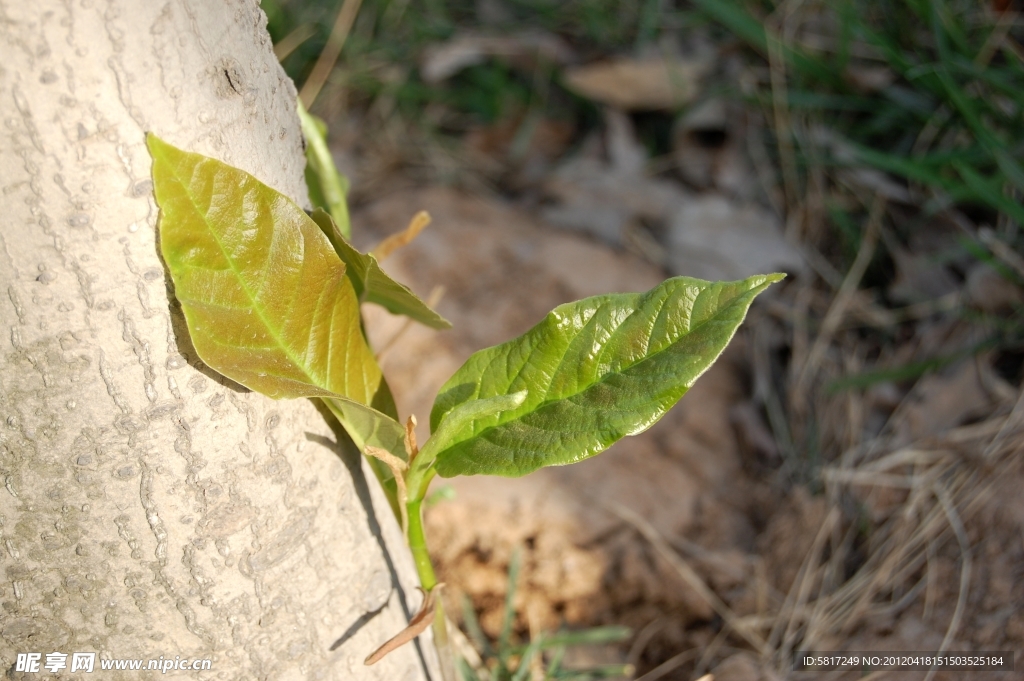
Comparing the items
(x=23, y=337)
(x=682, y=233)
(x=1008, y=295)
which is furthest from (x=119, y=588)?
(x=1008, y=295)

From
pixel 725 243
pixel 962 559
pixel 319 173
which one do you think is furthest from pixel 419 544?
pixel 725 243

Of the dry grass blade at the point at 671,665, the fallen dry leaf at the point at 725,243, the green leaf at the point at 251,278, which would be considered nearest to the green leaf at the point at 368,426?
the green leaf at the point at 251,278

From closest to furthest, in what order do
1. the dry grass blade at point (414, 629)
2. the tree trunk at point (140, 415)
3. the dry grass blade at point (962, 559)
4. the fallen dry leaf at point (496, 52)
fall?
the tree trunk at point (140, 415) → the dry grass blade at point (414, 629) → the dry grass blade at point (962, 559) → the fallen dry leaf at point (496, 52)

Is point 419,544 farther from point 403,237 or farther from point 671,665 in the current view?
point 671,665

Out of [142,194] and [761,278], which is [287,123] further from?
[761,278]

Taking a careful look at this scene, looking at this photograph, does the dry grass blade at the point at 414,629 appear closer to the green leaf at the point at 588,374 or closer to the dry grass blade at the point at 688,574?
the green leaf at the point at 588,374

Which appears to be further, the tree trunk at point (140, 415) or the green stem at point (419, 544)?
the green stem at point (419, 544)
